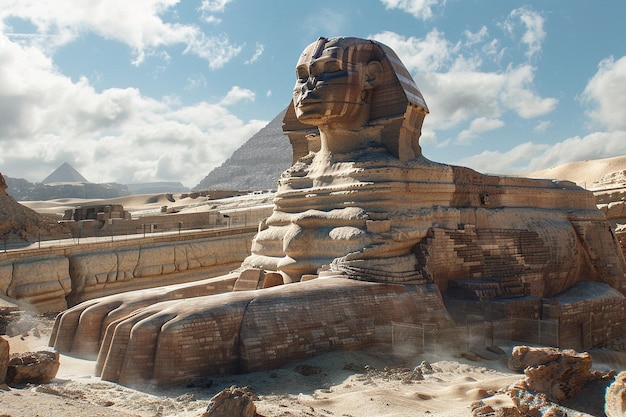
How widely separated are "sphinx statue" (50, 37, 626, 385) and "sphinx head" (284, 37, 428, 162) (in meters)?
0.02

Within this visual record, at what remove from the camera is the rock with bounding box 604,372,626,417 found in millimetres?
4250

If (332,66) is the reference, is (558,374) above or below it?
below

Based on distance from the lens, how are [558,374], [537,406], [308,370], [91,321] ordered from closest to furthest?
[537,406] → [558,374] → [308,370] → [91,321]

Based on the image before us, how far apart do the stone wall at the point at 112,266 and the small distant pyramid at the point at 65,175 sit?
7476 inches

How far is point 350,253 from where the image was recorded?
28.2 feet

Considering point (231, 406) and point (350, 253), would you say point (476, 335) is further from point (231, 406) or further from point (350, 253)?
point (231, 406)

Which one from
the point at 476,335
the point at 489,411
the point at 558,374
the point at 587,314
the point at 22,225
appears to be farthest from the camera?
the point at 22,225

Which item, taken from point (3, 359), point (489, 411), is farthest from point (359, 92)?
point (3, 359)

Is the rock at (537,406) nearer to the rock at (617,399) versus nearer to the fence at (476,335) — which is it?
the rock at (617,399)

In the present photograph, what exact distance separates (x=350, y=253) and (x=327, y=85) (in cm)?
290

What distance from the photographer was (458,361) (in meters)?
7.43

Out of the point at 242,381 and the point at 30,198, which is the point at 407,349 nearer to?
the point at 242,381

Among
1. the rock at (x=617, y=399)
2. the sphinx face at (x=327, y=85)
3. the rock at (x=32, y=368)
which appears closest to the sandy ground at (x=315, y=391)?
the rock at (x=32, y=368)

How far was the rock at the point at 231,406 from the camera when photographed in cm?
440
